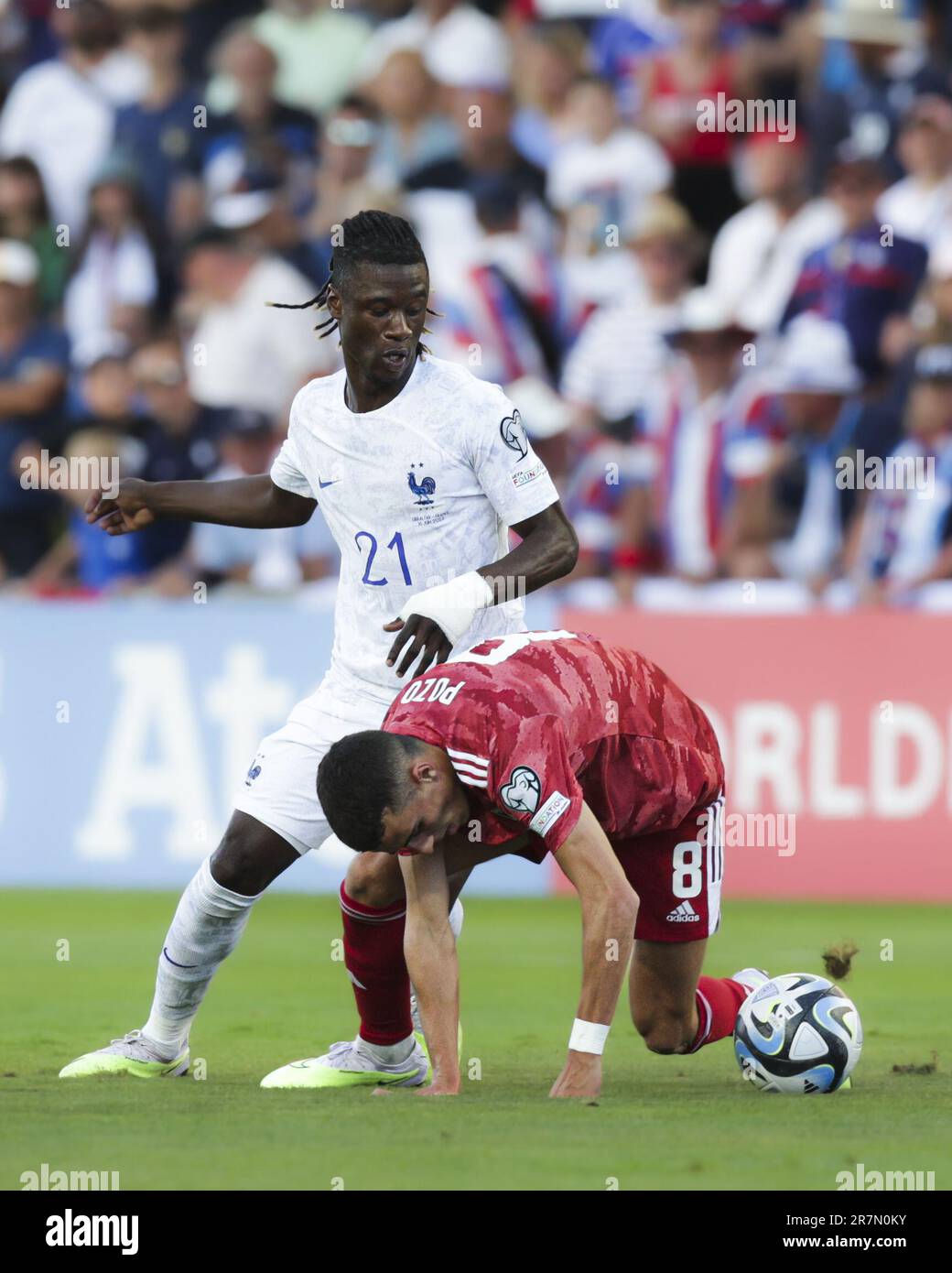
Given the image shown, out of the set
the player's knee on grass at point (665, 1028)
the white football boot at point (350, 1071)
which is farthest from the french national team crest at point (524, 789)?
the player's knee on grass at point (665, 1028)

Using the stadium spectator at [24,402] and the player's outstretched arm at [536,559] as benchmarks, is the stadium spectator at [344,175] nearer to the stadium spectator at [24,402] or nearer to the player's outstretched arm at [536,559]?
the stadium spectator at [24,402]

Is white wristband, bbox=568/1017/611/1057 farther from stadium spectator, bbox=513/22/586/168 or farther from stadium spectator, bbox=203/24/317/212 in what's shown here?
stadium spectator, bbox=203/24/317/212

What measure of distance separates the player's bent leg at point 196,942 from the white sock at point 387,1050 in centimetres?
55

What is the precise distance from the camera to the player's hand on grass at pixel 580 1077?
653cm

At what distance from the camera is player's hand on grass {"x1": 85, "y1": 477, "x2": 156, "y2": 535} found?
311 inches

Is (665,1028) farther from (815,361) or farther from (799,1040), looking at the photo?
(815,361)

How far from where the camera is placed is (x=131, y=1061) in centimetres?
754

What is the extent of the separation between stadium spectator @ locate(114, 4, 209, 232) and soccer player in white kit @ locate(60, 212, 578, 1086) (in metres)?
8.80

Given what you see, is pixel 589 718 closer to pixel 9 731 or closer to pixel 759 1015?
pixel 759 1015

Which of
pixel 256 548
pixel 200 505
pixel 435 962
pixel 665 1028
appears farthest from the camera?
pixel 256 548

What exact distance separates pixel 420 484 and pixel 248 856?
1.29 metres

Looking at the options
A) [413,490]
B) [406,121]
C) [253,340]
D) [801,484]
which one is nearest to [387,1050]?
[413,490]

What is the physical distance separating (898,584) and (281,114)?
590 centimetres

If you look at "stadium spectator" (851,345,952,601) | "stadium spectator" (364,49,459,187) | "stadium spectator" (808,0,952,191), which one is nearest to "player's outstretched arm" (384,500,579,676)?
"stadium spectator" (851,345,952,601)
